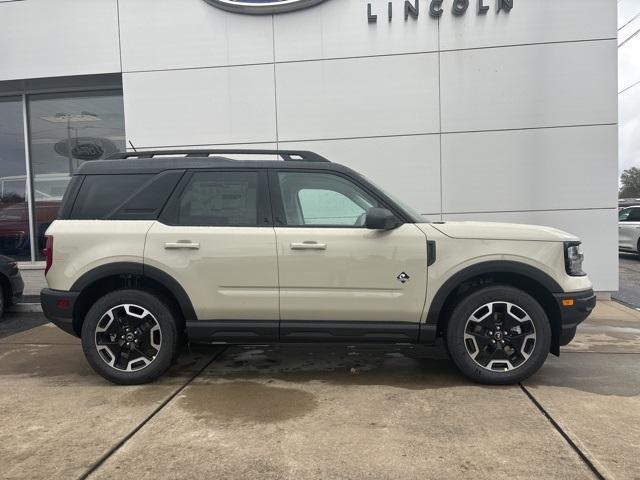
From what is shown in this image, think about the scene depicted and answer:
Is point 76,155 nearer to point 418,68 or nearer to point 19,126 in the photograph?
point 19,126

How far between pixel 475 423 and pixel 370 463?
3.11 ft

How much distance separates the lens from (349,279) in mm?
4055

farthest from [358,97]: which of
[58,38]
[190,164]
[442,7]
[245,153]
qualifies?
[58,38]

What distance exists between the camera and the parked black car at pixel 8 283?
274 inches

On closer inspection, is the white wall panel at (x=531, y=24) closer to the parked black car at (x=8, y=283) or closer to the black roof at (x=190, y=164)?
the black roof at (x=190, y=164)

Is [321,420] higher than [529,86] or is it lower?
lower

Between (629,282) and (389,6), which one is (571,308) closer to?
(389,6)

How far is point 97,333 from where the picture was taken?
4188mm

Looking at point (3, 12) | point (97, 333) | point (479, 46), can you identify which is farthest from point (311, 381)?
point (3, 12)

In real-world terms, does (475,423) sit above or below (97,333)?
below

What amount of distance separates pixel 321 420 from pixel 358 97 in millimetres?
6072

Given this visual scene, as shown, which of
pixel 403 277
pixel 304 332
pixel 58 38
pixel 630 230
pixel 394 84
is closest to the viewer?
pixel 403 277

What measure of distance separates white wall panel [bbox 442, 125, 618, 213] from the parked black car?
22.3ft

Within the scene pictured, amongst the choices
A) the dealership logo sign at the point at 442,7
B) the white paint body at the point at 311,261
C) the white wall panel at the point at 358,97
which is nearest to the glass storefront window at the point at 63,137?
the white wall panel at the point at 358,97
